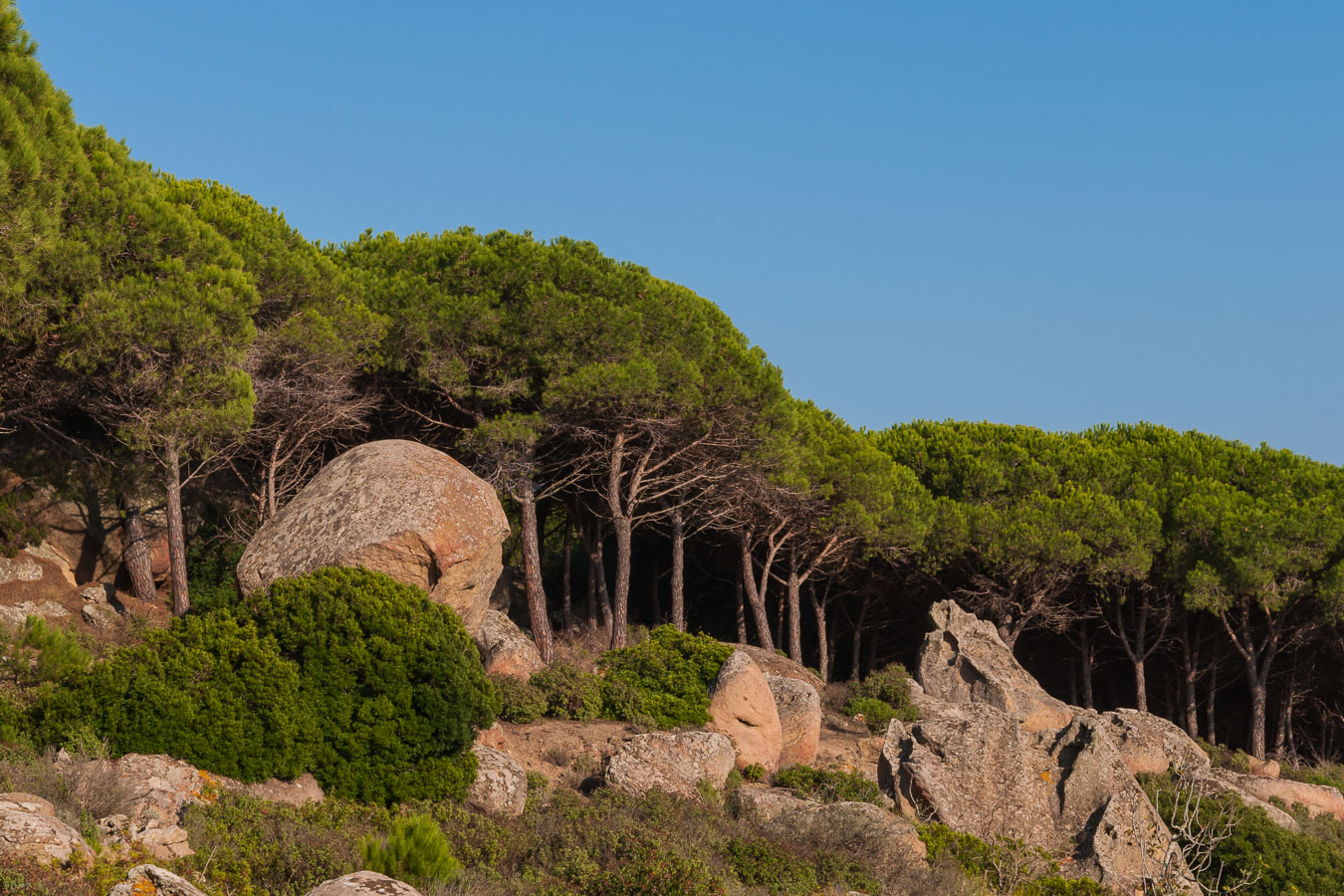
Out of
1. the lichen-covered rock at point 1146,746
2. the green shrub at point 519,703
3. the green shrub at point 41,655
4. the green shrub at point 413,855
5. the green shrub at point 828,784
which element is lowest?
the lichen-covered rock at point 1146,746

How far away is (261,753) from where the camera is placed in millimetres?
12266

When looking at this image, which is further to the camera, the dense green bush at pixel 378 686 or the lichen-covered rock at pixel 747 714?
the lichen-covered rock at pixel 747 714

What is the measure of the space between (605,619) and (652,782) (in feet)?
54.0

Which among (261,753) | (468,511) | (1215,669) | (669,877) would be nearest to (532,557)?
(468,511)

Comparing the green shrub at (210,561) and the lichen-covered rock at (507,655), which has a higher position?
the green shrub at (210,561)

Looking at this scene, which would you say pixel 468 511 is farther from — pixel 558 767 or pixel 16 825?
pixel 16 825

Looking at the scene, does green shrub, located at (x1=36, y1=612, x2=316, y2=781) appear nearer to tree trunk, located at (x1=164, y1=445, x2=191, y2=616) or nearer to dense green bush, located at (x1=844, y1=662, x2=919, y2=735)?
tree trunk, located at (x1=164, y1=445, x2=191, y2=616)

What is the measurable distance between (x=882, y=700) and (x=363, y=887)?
61.3ft

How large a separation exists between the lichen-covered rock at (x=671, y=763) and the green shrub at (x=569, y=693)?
2.63 m

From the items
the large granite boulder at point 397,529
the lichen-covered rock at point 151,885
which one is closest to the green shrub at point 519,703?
the large granite boulder at point 397,529

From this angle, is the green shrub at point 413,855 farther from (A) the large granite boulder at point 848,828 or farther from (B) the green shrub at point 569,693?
(B) the green shrub at point 569,693

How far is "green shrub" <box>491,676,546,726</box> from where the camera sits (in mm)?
17000

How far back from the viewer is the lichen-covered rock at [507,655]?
752 inches

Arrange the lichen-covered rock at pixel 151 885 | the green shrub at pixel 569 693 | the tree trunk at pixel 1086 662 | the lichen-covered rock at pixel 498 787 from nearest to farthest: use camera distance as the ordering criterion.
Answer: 1. the lichen-covered rock at pixel 151 885
2. the lichen-covered rock at pixel 498 787
3. the green shrub at pixel 569 693
4. the tree trunk at pixel 1086 662
